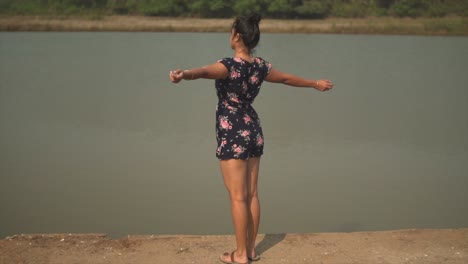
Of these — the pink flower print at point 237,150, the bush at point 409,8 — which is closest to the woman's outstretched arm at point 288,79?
the pink flower print at point 237,150

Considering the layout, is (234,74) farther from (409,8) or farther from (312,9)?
(409,8)

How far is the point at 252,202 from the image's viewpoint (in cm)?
283

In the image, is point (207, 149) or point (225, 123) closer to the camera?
point (225, 123)

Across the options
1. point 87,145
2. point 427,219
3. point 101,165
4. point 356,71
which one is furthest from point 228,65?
point 356,71

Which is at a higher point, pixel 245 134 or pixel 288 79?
pixel 288 79

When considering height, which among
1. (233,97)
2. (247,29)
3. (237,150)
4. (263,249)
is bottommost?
(263,249)

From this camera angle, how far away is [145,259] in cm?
290

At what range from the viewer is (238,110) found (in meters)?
2.69

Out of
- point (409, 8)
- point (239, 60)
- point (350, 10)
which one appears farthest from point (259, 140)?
point (409, 8)

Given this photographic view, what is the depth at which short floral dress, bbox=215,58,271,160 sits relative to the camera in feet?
8.63

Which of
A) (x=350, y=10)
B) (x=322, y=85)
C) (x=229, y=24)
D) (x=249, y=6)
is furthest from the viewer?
(x=249, y=6)

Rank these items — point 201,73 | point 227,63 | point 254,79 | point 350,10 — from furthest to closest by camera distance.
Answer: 1. point 350,10
2. point 254,79
3. point 227,63
4. point 201,73

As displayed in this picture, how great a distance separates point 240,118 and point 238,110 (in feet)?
0.11

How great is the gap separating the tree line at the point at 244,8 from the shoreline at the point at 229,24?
959mm
